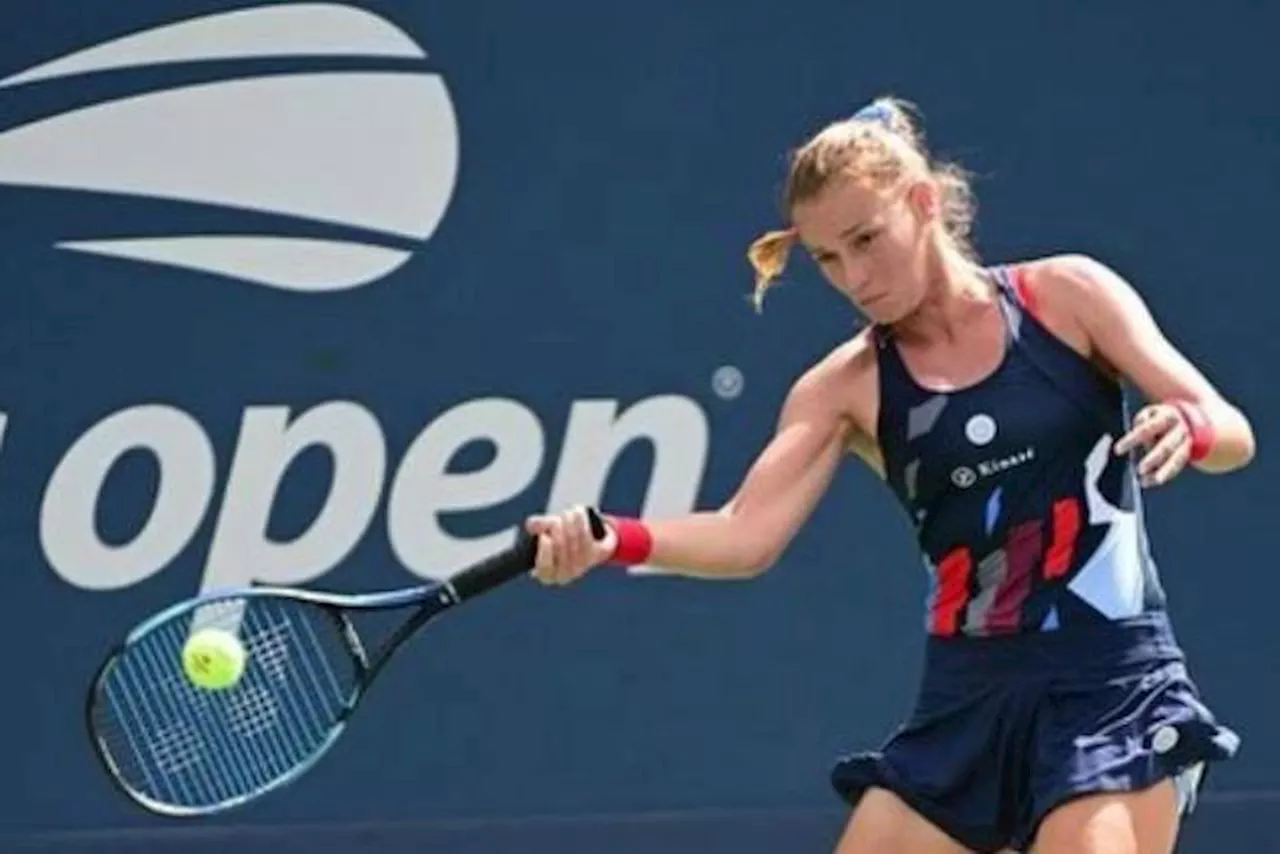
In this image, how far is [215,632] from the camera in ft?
15.3

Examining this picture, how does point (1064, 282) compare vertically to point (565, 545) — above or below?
above

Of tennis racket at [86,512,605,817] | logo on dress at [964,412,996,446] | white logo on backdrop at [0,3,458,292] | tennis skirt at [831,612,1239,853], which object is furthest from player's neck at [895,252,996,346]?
white logo on backdrop at [0,3,458,292]

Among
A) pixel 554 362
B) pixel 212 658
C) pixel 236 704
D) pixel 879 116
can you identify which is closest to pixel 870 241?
pixel 879 116

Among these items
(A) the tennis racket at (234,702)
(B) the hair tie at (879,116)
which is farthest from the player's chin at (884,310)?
(A) the tennis racket at (234,702)

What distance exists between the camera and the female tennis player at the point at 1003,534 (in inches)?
171

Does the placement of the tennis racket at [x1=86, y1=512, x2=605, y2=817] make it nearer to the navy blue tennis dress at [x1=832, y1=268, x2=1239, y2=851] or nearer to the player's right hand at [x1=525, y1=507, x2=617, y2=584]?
the player's right hand at [x1=525, y1=507, x2=617, y2=584]

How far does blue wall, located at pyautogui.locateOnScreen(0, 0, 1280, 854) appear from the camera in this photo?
256 inches

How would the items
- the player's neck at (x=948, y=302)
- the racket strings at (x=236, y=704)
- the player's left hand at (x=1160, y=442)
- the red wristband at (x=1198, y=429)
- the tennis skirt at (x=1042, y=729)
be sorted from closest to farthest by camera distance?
the player's left hand at (x=1160, y=442), the red wristband at (x=1198, y=429), the tennis skirt at (x=1042, y=729), the player's neck at (x=948, y=302), the racket strings at (x=236, y=704)

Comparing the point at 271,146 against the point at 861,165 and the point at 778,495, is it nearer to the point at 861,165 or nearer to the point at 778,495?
the point at 778,495

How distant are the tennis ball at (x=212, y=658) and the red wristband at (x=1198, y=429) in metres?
1.32

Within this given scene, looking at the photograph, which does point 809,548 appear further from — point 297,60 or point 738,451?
point 297,60

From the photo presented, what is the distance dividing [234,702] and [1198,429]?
165cm

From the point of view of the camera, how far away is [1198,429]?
4.07 meters

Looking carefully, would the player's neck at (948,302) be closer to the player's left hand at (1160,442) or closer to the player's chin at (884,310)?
the player's chin at (884,310)
